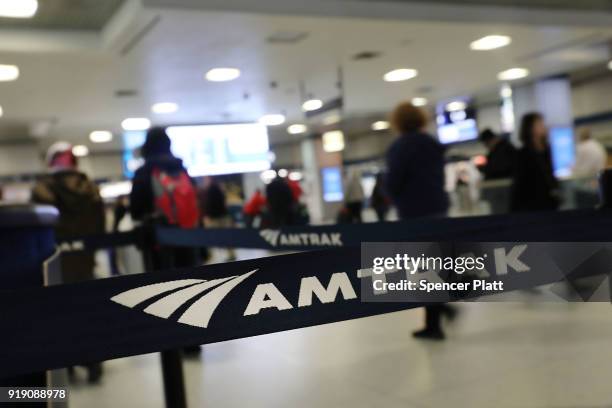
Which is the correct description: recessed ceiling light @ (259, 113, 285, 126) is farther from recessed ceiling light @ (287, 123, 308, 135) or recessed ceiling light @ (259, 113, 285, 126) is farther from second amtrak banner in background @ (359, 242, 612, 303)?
second amtrak banner in background @ (359, 242, 612, 303)

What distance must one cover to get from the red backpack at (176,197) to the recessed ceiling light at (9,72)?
5.59 metres

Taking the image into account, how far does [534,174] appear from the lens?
207 inches

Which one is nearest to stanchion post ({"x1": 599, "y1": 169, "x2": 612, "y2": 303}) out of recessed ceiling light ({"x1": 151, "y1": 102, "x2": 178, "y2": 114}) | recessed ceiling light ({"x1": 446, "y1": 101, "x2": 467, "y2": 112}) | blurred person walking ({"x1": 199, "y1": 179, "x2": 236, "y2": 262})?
blurred person walking ({"x1": 199, "y1": 179, "x2": 236, "y2": 262})

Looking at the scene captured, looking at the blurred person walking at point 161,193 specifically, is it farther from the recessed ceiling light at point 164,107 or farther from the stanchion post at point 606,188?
the recessed ceiling light at point 164,107

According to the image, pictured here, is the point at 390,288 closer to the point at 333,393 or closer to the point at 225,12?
the point at 333,393

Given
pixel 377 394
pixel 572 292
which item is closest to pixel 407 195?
pixel 377 394

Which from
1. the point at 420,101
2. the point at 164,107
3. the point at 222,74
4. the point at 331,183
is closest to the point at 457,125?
the point at 420,101

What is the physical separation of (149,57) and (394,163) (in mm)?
5902

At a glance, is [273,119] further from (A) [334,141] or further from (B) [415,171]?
(B) [415,171]

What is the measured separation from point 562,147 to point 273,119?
8049mm

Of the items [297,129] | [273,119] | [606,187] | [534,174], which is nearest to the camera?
[606,187]

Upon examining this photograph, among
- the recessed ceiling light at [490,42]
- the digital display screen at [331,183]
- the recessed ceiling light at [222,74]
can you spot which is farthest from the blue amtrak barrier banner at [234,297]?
the digital display screen at [331,183]

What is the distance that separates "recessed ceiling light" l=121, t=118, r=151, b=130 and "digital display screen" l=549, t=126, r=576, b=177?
10544 mm

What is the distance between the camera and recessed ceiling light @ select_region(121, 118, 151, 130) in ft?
49.8
